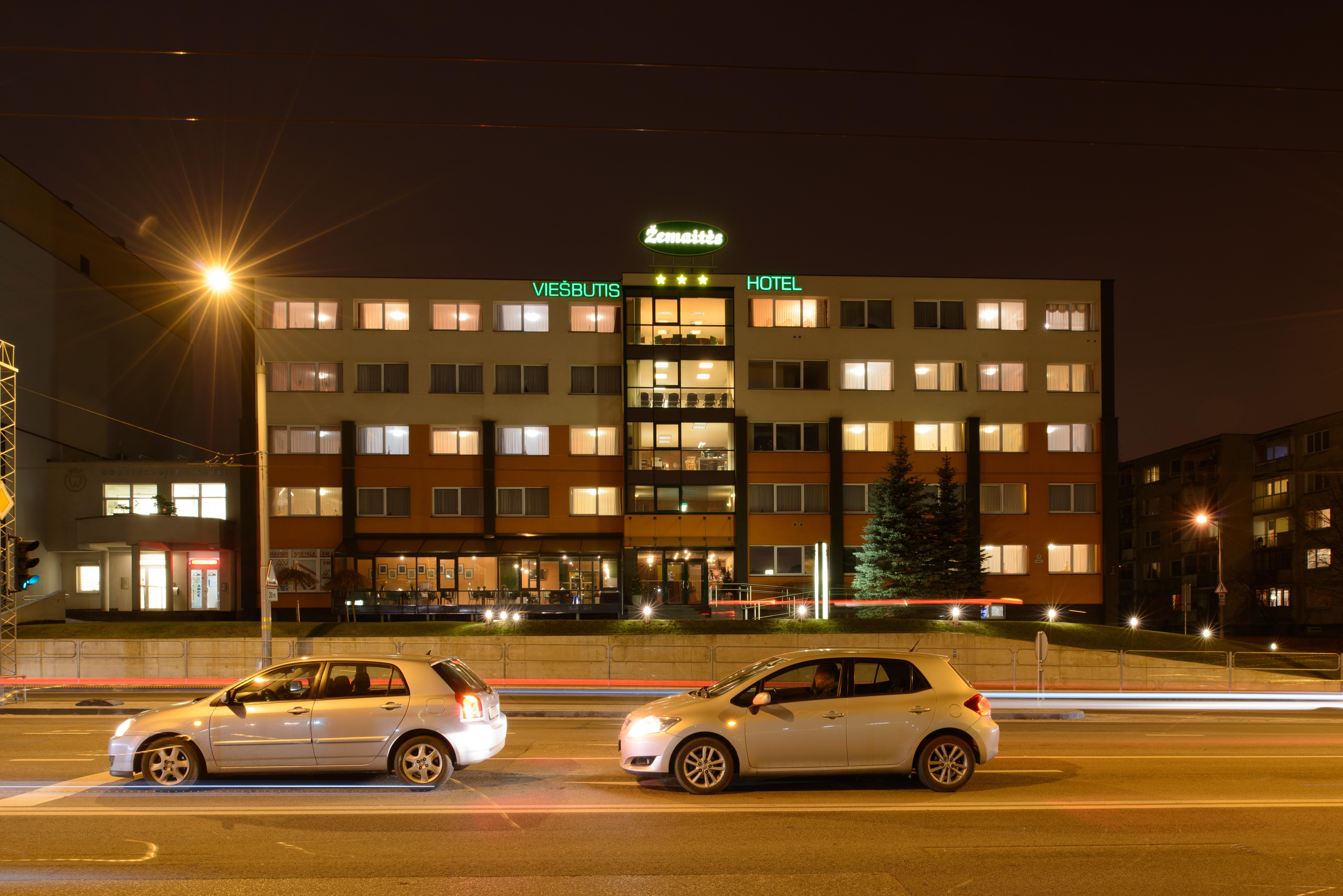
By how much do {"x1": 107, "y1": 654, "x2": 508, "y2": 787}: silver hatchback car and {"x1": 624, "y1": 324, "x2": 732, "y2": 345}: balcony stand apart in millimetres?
30335

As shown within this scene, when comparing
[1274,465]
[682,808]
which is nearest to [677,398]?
[682,808]

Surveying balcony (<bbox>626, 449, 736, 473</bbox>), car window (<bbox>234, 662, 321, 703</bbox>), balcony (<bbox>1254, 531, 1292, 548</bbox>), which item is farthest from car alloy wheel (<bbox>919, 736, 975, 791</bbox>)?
balcony (<bbox>1254, 531, 1292, 548</bbox>)

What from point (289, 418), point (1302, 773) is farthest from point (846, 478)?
point (1302, 773)

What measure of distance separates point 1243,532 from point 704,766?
64.4 m

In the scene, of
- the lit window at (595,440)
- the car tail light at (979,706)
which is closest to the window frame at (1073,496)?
the lit window at (595,440)

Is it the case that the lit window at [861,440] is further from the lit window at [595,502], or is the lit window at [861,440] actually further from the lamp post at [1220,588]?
the lamp post at [1220,588]

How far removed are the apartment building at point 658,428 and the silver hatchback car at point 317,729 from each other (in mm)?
29158

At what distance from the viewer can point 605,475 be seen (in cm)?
4175

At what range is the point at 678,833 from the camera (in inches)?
340

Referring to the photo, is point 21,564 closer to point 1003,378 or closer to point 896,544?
point 896,544

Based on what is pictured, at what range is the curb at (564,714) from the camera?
58.5 feet

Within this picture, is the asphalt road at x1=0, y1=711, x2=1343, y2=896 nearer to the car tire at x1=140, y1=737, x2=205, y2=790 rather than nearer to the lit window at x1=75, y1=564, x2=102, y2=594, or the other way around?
the car tire at x1=140, y1=737, x2=205, y2=790

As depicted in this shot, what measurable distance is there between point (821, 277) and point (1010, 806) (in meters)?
34.0

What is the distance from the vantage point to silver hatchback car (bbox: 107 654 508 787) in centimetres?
1052
